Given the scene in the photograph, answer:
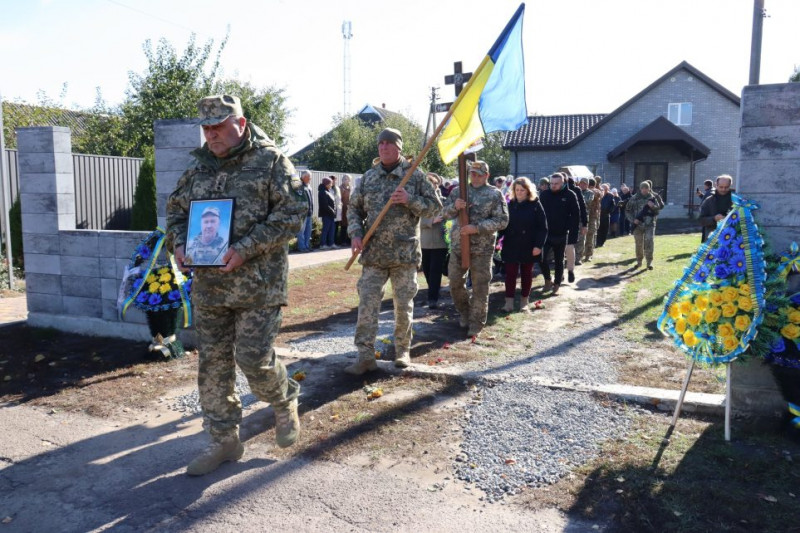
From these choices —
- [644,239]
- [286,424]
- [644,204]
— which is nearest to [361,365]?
[286,424]

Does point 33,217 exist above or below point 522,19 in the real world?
below

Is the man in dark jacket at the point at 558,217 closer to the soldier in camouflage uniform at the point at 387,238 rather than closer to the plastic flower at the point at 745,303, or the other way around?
the soldier in camouflage uniform at the point at 387,238

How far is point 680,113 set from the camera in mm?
32781

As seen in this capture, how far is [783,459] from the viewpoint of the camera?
3.87 meters

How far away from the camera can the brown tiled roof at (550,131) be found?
1364 inches

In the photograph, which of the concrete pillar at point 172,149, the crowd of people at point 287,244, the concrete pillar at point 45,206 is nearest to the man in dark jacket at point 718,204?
the crowd of people at point 287,244

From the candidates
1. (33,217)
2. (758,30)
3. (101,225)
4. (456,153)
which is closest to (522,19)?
(456,153)

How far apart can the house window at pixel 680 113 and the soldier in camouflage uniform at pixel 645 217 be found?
72.8 feet

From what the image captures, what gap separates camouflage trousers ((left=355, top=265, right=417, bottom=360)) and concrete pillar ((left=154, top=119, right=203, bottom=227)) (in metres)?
2.36

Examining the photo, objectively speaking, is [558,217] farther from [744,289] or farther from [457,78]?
[744,289]

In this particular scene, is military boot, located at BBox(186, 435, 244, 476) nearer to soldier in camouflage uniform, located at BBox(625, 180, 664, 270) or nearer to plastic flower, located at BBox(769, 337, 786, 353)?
plastic flower, located at BBox(769, 337, 786, 353)

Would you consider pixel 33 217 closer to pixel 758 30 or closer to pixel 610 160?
pixel 758 30

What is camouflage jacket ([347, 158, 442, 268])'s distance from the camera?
558cm

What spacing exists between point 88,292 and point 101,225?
7590 millimetres
